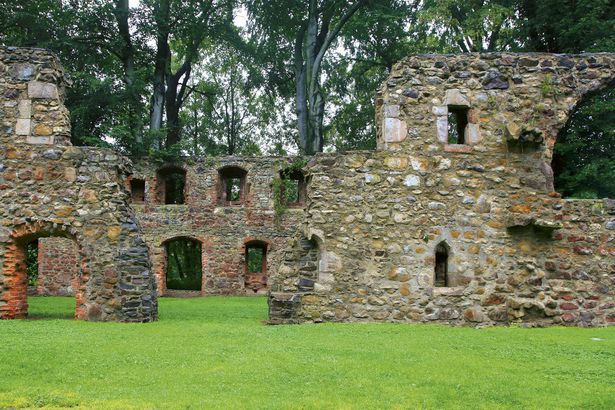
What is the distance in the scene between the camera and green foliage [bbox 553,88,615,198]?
16.3m

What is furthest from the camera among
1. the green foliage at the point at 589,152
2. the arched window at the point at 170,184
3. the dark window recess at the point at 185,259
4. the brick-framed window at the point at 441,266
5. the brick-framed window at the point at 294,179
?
the dark window recess at the point at 185,259

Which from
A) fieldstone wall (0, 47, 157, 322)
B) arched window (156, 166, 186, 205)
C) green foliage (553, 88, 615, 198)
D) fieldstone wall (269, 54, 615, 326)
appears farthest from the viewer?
arched window (156, 166, 186, 205)

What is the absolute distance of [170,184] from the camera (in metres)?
23.9

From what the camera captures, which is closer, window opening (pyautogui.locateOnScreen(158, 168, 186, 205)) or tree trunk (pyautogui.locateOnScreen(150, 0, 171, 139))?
window opening (pyautogui.locateOnScreen(158, 168, 186, 205))

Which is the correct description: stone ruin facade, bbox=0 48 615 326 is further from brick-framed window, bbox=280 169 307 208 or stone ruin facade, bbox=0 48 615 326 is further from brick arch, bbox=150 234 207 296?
brick-framed window, bbox=280 169 307 208

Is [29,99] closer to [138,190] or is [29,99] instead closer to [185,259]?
[138,190]

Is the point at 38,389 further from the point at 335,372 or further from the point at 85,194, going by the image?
the point at 85,194

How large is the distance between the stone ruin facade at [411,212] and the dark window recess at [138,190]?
34.5ft

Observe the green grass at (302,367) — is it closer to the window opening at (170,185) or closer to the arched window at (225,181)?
the arched window at (225,181)

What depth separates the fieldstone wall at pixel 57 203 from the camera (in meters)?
11.1

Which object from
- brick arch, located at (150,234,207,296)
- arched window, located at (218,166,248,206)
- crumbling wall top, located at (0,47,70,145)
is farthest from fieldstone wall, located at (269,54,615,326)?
arched window, located at (218,166,248,206)

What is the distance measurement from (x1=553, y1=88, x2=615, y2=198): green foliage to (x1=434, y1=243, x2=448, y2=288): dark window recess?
22.7ft

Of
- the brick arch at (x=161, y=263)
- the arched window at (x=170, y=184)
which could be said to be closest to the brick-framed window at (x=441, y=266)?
the brick arch at (x=161, y=263)

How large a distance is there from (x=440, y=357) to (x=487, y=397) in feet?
5.85
